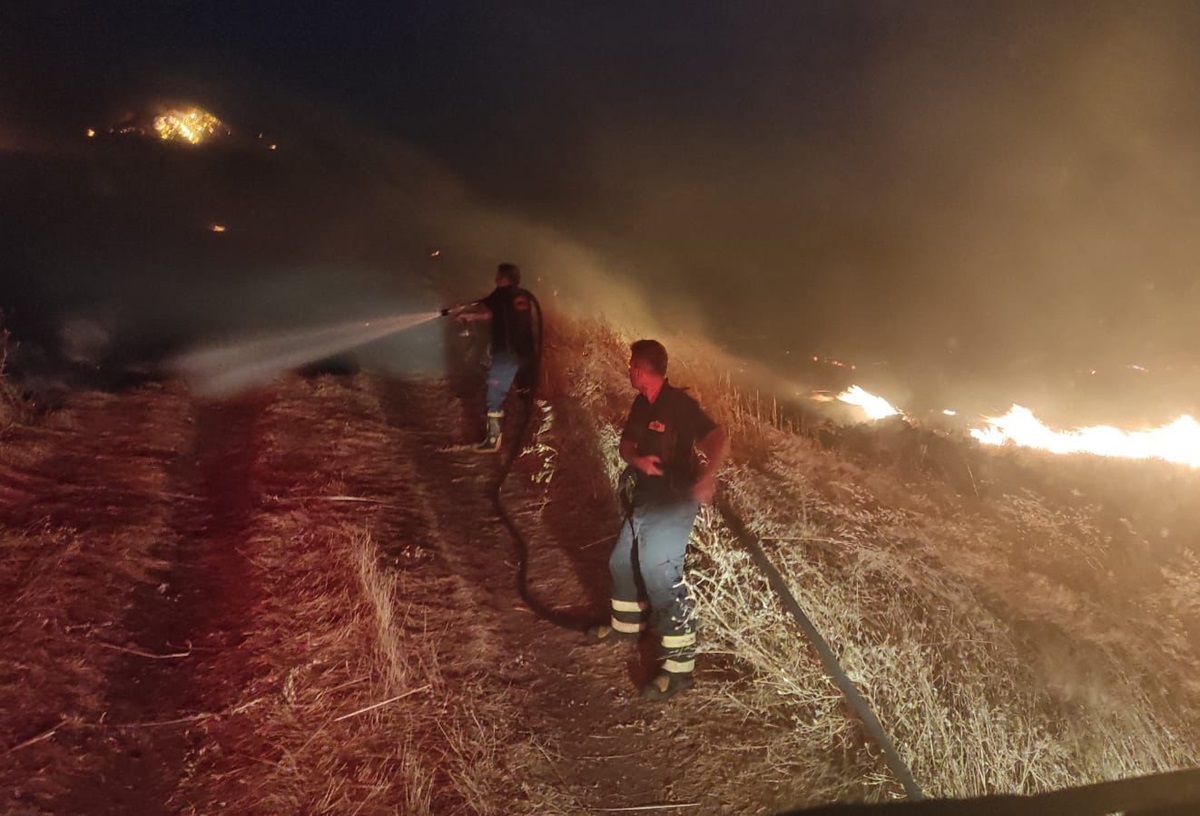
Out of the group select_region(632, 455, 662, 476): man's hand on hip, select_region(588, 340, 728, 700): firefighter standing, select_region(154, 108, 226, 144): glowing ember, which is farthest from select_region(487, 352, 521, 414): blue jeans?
select_region(154, 108, 226, 144): glowing ember

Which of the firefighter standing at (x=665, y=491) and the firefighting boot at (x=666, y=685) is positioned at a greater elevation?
the firefighter standing at (x=665, y=491)

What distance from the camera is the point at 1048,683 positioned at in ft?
17.1

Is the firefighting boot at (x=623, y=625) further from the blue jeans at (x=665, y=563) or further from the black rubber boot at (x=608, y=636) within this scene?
the blue jeans at (x=665, y=563)

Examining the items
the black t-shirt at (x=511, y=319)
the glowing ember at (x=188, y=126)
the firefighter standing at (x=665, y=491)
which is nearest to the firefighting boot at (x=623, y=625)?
the firefighter standing at (x=665, y=491)

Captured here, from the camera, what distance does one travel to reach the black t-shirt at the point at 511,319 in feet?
22.9

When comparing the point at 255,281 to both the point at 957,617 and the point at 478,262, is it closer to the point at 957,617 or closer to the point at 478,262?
the point at 478,262

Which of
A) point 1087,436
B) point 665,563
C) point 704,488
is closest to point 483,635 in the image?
point 665,563

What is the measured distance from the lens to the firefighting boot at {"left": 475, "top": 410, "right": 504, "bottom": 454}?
7383 millimetres

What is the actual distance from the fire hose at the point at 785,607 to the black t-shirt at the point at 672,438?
2.99ft

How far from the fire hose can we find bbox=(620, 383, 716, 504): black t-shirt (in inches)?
35.9

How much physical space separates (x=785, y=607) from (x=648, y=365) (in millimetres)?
1676

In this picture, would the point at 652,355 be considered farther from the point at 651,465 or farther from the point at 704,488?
the point at 704,488

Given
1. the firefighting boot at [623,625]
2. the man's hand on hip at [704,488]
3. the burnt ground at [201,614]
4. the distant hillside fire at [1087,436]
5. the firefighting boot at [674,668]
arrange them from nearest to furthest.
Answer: the burnt ground at [201,614] < the man's hand on hip at [704,488] < the firefighting boot at [674,668] < the firefighting boot at [623,625] < the distant hillside fire at [1087,436]

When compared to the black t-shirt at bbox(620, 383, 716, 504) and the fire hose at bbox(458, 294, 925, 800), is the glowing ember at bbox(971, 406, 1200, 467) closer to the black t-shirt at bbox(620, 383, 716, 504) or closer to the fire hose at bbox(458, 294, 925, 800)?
the fire hose at bbox(458, 294, 925, 800)
